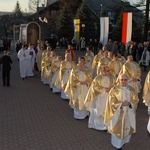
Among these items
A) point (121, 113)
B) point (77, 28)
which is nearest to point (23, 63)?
point (121, 113)

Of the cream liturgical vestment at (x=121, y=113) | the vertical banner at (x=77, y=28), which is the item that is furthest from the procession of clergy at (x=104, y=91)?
the vertical banner at (x=77, y=28)

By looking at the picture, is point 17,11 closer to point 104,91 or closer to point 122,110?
point 104,91

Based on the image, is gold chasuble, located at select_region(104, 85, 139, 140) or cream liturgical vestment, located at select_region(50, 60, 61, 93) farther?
cream liturgical vestment, located at select_region(50, 60, 61, 93)

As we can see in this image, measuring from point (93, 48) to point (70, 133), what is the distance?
2884 centimetres

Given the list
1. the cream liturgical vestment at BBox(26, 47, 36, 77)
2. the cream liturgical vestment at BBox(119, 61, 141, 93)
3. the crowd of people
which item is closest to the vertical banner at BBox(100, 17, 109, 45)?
the cream liturgical vestment at BBox(26, 47, 36, 77)

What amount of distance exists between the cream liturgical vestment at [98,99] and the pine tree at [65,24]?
129ft

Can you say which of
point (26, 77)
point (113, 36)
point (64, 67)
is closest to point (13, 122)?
point (64, 67)

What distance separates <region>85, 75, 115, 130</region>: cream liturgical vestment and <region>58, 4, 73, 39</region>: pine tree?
39396 mm

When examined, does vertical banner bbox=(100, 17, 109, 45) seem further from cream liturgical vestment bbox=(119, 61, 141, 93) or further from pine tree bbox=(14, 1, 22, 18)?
pine tree bbox=(14, 1, 22, 18)

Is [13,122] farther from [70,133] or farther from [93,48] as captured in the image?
[93,48]

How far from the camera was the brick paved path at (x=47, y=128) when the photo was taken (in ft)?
25.3

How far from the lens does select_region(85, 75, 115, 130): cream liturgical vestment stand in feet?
27.7

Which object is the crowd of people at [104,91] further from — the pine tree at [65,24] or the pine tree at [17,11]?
the pine tree at [17,11]

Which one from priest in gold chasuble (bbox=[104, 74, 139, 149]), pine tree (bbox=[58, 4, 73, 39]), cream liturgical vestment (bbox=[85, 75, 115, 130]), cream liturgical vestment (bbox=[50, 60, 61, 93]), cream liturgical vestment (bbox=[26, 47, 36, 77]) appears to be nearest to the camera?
priest in gold chasuble (bbox=[104, 74, 139, 149])
